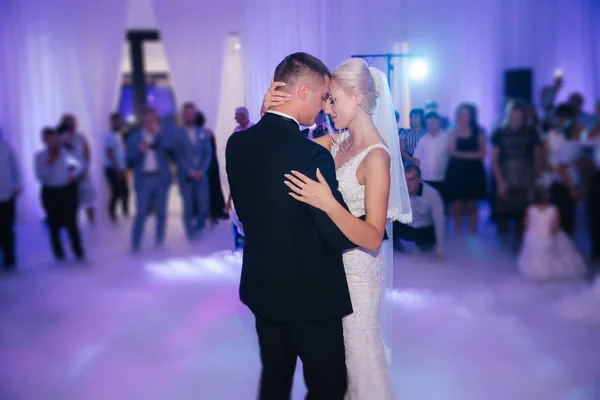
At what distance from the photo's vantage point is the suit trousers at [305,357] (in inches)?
63.0

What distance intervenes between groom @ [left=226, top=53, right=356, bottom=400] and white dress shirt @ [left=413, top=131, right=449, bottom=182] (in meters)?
0.73

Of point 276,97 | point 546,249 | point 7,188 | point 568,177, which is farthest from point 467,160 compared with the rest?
point 7,188

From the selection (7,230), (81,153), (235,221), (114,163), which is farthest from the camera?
(114,163)

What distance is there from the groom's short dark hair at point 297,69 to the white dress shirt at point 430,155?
29.8 inches

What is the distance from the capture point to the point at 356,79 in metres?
1.82

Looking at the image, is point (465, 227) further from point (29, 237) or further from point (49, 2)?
point (49, 2)

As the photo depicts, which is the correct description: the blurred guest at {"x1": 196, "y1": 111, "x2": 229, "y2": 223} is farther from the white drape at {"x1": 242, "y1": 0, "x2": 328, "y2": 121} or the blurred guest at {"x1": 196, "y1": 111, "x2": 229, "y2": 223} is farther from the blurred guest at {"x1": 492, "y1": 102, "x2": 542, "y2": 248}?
the blurred guest at {"x1": 492, "y1": 102, "x2": 542, "y2": 248}

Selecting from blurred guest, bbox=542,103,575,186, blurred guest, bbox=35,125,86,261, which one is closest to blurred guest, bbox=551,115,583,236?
blurred guest, bbox=542,103,575,186

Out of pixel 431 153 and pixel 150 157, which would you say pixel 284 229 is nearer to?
pixel 431 153

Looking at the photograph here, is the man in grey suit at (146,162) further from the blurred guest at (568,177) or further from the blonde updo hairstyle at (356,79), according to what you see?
the blonde updo hairstyle at (356,79)

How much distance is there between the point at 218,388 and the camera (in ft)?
8.73

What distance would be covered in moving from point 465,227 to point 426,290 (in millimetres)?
2237

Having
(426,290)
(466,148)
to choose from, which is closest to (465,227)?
(466,148)

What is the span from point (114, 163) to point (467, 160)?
4596 millimetres
